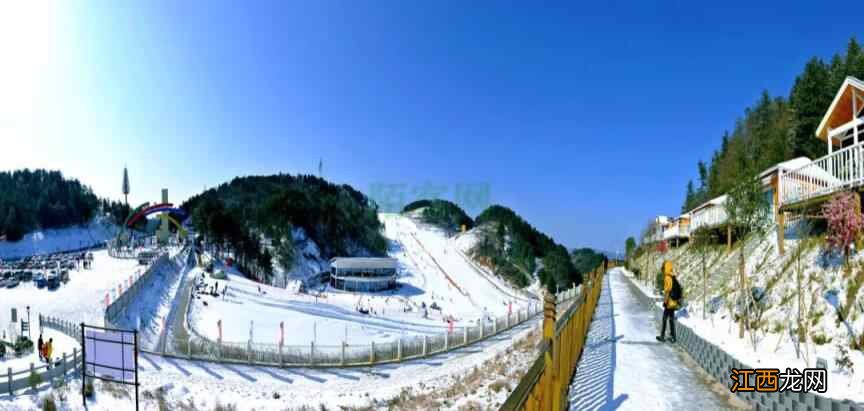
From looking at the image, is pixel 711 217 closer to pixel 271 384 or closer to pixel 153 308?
pixel 271 384

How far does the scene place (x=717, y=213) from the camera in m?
18.6

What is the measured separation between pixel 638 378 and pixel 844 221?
4.18m

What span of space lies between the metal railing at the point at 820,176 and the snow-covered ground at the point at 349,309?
883 inches

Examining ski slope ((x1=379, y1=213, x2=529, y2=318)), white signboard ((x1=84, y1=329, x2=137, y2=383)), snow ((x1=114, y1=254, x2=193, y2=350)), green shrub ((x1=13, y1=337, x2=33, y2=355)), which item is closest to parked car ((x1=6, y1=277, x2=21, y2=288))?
snow ((x1=114, y1=254, x2=193, y2=350))

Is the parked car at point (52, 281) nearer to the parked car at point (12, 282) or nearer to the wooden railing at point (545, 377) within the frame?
the parked car at point (12, 282)

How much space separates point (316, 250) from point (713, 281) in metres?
69.8

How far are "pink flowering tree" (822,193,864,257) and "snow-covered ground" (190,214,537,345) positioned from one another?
23822 millimetres

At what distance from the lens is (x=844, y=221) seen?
7.48 metres

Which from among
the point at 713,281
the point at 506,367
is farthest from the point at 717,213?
the point at 506,367

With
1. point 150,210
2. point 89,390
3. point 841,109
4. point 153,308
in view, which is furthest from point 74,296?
point 150,210

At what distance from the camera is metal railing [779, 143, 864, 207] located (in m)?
8.50

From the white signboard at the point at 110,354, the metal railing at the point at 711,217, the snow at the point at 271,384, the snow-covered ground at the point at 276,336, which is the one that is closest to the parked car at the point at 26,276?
the snow-covered ground at the point at 276,336

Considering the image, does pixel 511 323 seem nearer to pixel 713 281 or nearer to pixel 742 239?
pixel 713 281

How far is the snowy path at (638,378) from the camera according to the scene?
20.0 feet
